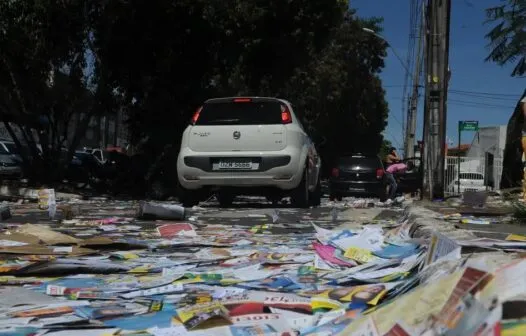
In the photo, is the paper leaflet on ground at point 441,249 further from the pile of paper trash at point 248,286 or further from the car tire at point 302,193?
the car tire at point 302,193

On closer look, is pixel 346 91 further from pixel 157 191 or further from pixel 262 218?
pixel 262 218

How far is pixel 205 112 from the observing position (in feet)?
35.3

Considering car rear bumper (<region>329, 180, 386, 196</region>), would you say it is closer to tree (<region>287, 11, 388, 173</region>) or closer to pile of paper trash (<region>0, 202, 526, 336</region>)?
pile of paper trash (<region>0, 202, 526, 336</region>)

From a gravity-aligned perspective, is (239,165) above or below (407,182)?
above

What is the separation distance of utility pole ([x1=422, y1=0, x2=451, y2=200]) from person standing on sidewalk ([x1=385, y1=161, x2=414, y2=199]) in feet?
23.8

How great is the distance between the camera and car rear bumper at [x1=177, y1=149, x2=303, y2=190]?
1019 cm

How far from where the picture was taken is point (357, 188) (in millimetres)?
20312

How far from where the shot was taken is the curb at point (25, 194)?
46.1 ft

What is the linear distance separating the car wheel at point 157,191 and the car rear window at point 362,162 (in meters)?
7.09

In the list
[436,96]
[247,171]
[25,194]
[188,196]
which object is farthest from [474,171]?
[247,171]

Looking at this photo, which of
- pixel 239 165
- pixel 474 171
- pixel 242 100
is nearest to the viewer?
pixel 239 165

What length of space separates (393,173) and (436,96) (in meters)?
8.45

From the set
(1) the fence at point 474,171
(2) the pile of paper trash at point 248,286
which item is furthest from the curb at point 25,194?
(1) the fence at point 474,171

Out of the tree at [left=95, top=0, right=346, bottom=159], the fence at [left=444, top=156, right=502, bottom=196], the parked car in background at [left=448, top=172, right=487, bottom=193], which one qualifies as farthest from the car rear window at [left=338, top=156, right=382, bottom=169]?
the parked car in background at [left=448, top=172, right=487, bottom=193]
